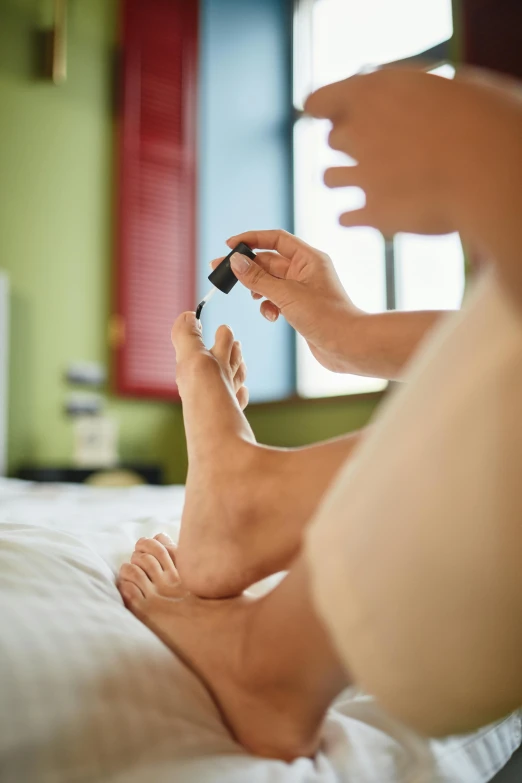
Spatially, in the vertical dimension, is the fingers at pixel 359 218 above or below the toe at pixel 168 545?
above

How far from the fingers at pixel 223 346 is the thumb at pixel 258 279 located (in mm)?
85

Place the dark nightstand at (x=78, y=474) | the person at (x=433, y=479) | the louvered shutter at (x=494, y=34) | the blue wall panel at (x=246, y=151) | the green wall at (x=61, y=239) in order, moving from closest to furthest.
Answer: the person at (x=433, y=479) < the louvered shutter at (x=494, y=34) < the dark nightstand at (x=78, y=474) < the green wall at (x=61, y=239) < the blue wall panel at (x=246, y=151)

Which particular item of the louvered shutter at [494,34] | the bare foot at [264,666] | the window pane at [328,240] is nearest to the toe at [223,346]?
the bare foot at [264,666]

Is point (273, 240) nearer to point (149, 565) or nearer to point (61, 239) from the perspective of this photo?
point (149, 565)

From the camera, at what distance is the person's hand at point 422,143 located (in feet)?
1.39

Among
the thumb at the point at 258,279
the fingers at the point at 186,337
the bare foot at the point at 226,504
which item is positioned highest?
the thumb at the point at 258,279

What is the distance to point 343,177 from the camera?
497 millimetres

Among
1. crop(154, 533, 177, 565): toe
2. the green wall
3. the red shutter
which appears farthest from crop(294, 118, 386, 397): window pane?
crop(154, 533, 177, 565): toe

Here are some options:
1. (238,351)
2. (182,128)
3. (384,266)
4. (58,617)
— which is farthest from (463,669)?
(182,128)

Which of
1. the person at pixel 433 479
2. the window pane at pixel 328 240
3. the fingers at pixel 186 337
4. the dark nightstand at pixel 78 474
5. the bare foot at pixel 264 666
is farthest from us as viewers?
the window pane at pixel 328 240

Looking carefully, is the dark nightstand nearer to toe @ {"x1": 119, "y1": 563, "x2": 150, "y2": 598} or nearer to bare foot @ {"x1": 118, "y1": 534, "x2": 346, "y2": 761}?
toe @ {"x1": 119, "y1": 563, "x2": 150, "y2": 598}

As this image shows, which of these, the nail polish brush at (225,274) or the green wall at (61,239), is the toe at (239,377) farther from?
the green wall at (61,239)

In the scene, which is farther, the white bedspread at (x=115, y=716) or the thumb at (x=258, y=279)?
the thumb at (x=258, y=279)

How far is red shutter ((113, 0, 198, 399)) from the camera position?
329 centimetres
